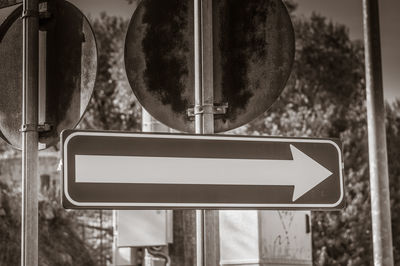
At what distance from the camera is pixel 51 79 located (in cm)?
354

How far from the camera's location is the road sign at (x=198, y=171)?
2.96 meters

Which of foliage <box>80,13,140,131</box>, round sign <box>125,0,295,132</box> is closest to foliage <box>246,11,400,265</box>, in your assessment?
foliage <box>80,13,140,131</box>

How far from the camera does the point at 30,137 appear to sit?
10.9 ft

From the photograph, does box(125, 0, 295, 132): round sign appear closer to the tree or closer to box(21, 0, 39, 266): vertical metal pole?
box(21, 0, 39, 266): vertical metal pole

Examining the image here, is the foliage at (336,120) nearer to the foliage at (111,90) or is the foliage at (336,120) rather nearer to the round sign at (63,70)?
the foliage at (111,90)

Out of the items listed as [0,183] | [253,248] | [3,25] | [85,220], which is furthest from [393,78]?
[3,25]

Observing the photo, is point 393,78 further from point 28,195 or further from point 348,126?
point 28,195

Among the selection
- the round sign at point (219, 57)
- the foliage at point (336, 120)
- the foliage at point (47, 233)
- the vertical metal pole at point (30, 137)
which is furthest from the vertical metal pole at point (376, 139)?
the foliage at point (336, 120)

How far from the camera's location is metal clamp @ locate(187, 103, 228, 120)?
124 inches

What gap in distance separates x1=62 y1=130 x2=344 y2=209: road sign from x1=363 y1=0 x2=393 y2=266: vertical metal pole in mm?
4310

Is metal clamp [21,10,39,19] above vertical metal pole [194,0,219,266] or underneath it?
above

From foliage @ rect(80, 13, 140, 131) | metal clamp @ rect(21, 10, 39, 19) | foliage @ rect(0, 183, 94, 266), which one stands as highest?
foliage @ rect(80, 13, 140, 131)

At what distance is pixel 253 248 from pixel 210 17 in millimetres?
6119

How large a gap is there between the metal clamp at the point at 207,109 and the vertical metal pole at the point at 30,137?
617 mm
